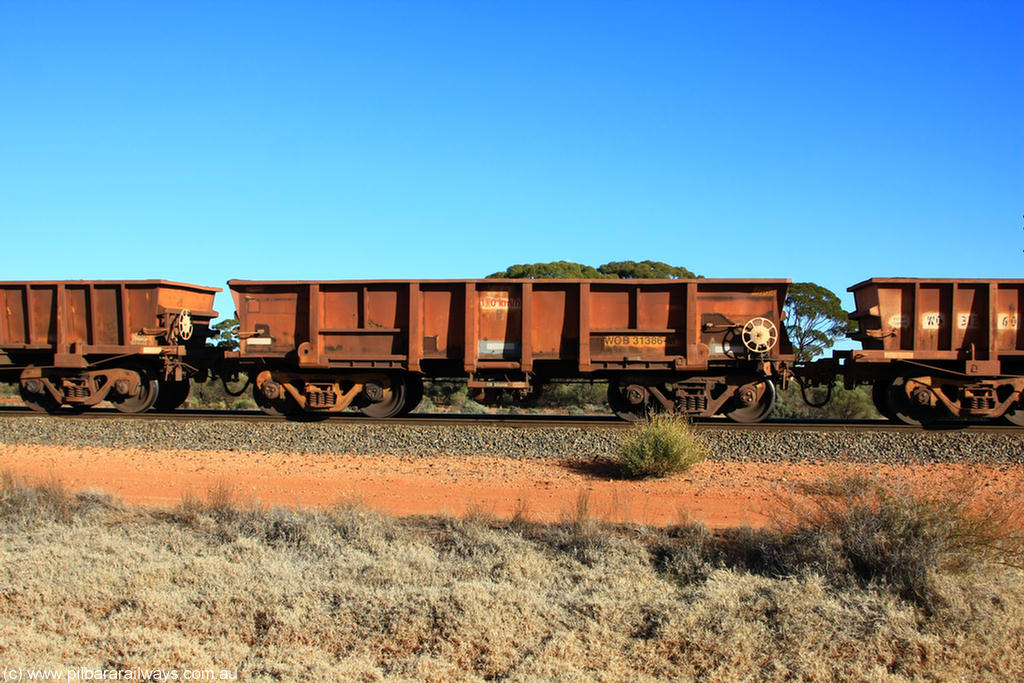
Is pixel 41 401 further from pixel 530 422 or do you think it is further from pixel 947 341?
pixel 947 341

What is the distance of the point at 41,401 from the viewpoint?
52.9ft

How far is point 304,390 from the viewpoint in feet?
48.7

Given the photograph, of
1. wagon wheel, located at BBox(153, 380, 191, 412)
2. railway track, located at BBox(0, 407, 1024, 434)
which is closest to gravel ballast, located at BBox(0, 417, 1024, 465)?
railway track, located at BBox(0, 407, 1024, 434)

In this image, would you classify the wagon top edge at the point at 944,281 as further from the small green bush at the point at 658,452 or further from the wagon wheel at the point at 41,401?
the wagon wheel at the point at 41,401

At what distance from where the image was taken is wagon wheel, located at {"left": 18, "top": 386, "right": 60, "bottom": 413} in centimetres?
1591

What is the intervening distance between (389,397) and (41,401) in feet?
25.3

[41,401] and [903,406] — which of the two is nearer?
[903,406]

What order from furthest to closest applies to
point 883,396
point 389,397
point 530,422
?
point 389,397
point 883,396
point 530,422

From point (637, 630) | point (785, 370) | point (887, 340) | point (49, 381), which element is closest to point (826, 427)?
point (785, 370)

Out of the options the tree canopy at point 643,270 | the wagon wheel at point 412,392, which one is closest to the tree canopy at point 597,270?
the tree canopy at point 643,270

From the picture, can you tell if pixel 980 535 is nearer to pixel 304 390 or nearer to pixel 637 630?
pixel 637 630

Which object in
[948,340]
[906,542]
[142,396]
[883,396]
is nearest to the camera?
[906,542]

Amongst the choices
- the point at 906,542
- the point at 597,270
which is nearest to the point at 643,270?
the point at 597,270

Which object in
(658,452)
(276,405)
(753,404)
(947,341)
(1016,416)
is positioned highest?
(947,341)
